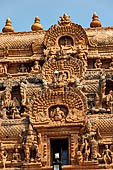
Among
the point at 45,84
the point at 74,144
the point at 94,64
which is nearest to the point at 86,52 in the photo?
the point at 94,64

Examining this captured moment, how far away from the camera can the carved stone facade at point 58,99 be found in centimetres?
3238

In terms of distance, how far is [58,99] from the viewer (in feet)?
111

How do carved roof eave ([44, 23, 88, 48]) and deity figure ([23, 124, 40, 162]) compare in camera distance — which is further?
carved roof eave ([44, 23, 88, 48])

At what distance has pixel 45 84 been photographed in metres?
35.1

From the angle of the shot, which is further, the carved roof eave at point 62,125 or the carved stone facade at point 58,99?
the carved roof eave at point 62,125

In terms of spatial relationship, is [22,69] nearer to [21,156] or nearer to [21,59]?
[21,59]

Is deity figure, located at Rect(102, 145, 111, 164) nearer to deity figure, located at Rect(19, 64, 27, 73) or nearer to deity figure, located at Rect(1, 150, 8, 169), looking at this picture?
deity figure, located at Rect(1, 150, 8, 169)

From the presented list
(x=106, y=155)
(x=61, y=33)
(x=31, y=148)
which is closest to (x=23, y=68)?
(x=61, y=33)

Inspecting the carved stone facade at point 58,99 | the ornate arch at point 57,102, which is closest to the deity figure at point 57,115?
the carved stone facade at point 58,99

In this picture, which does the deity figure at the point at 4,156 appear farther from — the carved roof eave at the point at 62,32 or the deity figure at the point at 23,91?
the carved roof eave at the point at 62,32

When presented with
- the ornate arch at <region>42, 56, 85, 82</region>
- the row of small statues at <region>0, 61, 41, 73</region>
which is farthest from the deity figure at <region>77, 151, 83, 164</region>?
the row of small statues at <region>0, 61, 41, 73</region>

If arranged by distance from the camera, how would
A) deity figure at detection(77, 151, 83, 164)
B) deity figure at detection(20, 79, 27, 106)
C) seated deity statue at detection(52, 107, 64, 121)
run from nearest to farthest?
deity figure at detection(77, 151, 83, 164), seated deity statue at detection(52, 107, 64, 121), deity figure at detection(20, 79, 27, 106)

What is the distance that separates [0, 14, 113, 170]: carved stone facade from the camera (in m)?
32.4

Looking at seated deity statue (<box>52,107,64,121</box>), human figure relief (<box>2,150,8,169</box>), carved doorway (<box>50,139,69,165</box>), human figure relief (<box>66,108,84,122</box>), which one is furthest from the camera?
seated deity statue (<box>52,107,64,121</box>)
